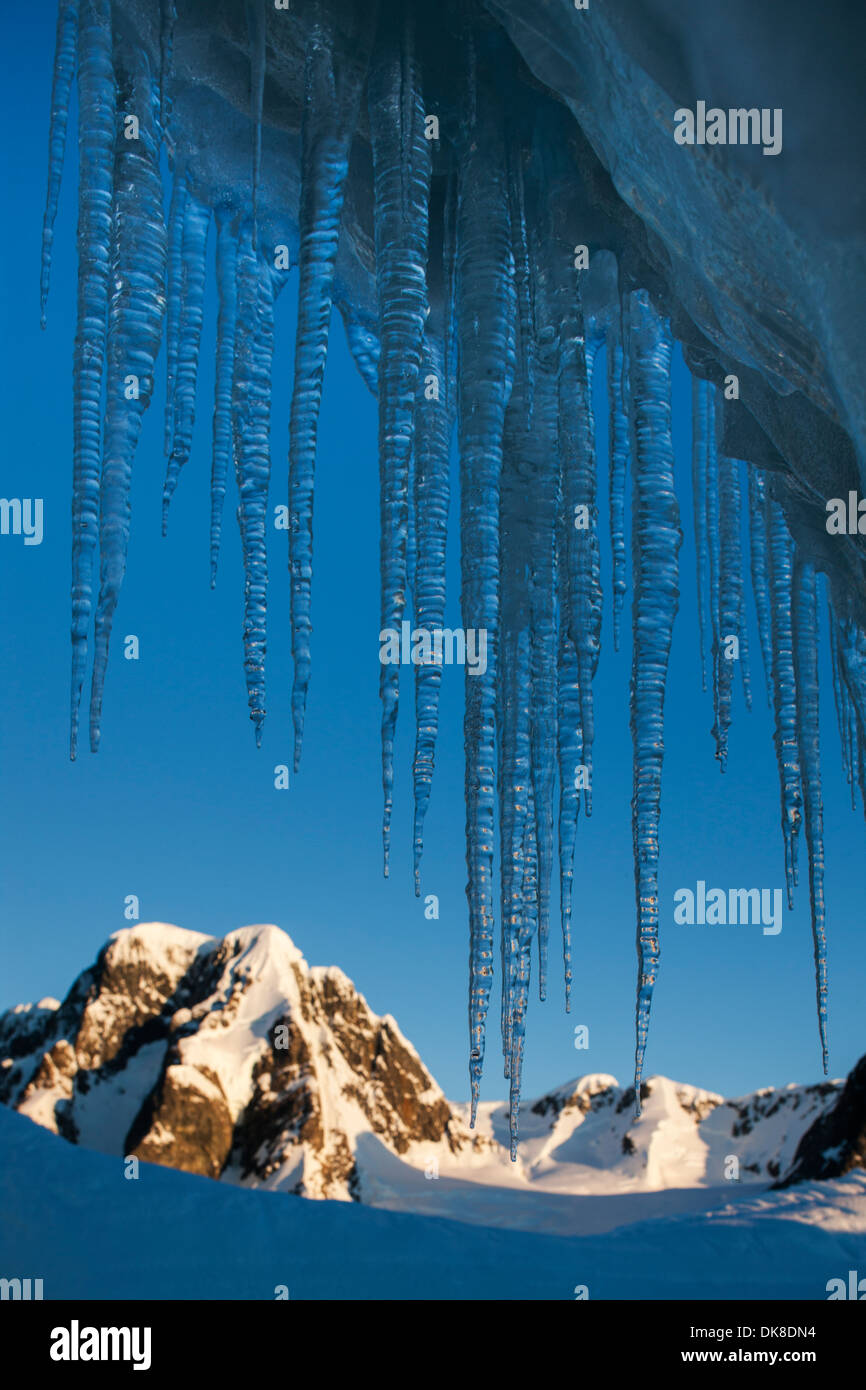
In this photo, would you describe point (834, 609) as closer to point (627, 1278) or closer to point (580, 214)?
point (580, 214)

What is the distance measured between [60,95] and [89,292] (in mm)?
1018

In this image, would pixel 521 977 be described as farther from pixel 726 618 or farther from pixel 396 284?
pixel 396 284

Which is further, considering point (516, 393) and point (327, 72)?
point (516, 393)

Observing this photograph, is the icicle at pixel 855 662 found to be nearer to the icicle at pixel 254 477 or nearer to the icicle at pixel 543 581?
the icicle at pixel 543 581

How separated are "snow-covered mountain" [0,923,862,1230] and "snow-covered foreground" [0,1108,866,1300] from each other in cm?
4531

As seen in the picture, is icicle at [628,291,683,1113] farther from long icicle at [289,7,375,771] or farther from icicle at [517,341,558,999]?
long icicle at [289,7,375,771]

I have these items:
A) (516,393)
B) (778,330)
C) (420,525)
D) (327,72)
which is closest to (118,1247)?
(420,525)

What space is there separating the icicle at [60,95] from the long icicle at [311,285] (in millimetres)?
955

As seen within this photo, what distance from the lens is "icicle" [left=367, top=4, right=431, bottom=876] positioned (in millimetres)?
3629

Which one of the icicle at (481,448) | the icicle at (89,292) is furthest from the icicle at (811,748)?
the icicle at (89,292)

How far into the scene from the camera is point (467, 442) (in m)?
4.01

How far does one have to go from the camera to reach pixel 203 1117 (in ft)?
210

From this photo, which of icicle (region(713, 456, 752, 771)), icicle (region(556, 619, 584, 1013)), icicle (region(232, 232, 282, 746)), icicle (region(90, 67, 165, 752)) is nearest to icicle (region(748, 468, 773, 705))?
icicle (region(713, 456, 752, 771))
